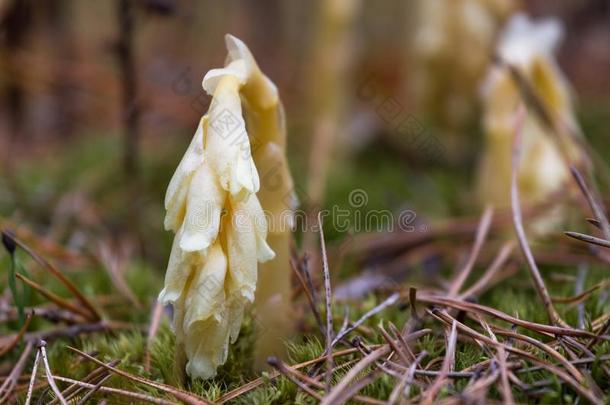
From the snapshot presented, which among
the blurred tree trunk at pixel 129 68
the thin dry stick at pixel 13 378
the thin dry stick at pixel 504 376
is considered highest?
the blurred tree trunk at pixel 129 68

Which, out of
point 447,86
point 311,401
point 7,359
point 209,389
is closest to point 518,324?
point 311,401

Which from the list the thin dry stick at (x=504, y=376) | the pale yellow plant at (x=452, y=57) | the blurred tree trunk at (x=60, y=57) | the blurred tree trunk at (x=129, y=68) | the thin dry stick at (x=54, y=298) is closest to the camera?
the thin dry stick at (x=504, y=376)

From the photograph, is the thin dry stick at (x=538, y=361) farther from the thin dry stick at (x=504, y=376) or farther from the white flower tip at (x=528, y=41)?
the white flower tip at (x=528, y=41)

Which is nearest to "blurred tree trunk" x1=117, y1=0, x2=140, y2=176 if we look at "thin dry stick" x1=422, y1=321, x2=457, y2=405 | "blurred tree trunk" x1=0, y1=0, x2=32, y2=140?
"blurred tree trunk" x1=0, y1=0, x2=32, y2=140

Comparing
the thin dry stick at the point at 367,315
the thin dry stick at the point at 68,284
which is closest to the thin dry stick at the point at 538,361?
the thin dry stick at the point at 367,315

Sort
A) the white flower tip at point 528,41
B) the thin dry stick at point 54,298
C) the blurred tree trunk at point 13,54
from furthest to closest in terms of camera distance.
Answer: the blurred tree trunk at point 13,54, the white flower tip at point 528,41, the thin dry stick at point 54,298

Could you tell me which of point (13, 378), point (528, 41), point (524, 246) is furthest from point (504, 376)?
point (528, 41)
